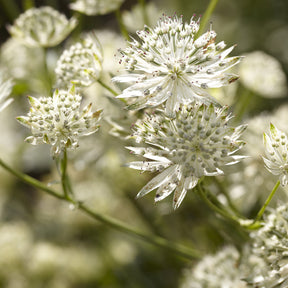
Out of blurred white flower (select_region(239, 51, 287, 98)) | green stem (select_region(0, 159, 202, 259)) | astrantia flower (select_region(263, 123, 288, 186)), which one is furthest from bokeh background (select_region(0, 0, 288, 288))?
astrantia flower (select_region(263, 123, 288, 186))

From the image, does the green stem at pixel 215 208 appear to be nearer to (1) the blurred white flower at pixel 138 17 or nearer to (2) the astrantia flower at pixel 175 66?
(2) the astrantia flower at pixel 175 66

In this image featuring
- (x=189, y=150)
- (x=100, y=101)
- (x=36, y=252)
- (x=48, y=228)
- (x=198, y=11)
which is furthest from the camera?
(x=198, y=11)

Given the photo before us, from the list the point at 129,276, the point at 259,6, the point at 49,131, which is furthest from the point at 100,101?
the point at 259,6

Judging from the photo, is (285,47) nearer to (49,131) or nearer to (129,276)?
(129,276)

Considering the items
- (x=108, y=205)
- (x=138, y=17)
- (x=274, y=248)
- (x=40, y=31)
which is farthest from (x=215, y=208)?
(x=138, y=17)

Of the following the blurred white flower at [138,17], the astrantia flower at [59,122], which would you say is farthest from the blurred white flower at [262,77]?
the astrantia flower at [59,122]

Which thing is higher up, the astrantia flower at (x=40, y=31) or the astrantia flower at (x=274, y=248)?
the astrantia flower at (x=40, y=31)
